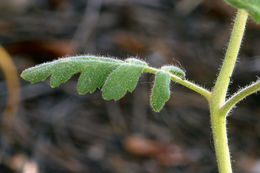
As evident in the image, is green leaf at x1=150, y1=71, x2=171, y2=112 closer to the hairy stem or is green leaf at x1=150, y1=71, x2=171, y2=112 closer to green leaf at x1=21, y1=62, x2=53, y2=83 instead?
the hairy stem

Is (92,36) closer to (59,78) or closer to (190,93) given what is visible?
(190,93)

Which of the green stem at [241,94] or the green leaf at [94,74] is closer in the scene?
the green stem at [241,94]

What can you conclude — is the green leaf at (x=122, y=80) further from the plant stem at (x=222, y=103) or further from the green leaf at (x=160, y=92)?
the plant stem at (x=222, y=103)

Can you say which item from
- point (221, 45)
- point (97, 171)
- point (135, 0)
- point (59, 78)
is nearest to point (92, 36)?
point (135, 0)

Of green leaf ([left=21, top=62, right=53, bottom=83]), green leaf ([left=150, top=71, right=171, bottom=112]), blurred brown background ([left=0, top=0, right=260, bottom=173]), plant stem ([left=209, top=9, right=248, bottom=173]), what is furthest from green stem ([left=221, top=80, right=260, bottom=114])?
blurred brown background ([left=0, top=0, right=260, bottom=173])

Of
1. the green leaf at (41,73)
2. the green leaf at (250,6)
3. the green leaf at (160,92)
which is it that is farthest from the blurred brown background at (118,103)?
the green leaf at (250,6)

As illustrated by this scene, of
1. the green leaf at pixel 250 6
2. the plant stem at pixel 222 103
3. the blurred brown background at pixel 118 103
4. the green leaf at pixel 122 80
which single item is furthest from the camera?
the blurred brown background at pixel 118 103
